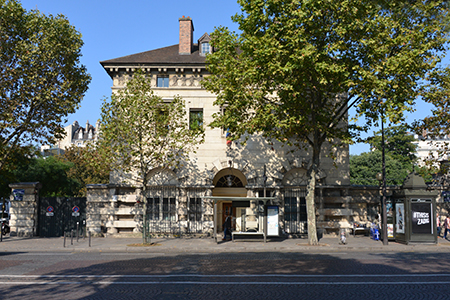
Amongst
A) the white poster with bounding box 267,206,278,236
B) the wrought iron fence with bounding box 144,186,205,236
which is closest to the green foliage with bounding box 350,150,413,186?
the wrought iron fence with bounding box 144,186,205,236

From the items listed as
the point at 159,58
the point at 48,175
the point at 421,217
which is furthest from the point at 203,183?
the point at 48,175

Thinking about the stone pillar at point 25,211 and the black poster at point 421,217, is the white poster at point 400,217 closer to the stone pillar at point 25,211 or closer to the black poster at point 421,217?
the black poster at point 421,217

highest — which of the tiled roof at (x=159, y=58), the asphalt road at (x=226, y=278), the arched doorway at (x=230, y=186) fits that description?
the tiled roof at (x=159, y=58)

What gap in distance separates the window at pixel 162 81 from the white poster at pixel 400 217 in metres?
17.3

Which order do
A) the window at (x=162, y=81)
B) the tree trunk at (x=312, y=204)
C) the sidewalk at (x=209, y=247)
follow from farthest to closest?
the window at (x=162, y=81) → the tree trunk at (x=312, y=204) → the sidewalk at (x=209, y=247)

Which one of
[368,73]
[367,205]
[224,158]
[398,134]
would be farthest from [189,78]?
[398,134]

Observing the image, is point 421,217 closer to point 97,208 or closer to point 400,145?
point 97,208

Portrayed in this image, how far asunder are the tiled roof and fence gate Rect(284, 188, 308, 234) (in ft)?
36.4

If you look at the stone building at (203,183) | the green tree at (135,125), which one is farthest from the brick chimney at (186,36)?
the green tree at (135,125)

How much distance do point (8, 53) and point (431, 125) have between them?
2639 cm

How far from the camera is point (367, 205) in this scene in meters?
26.9

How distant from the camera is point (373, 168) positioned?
204 feet

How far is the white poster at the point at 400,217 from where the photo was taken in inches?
896

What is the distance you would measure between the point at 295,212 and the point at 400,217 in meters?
6.57
